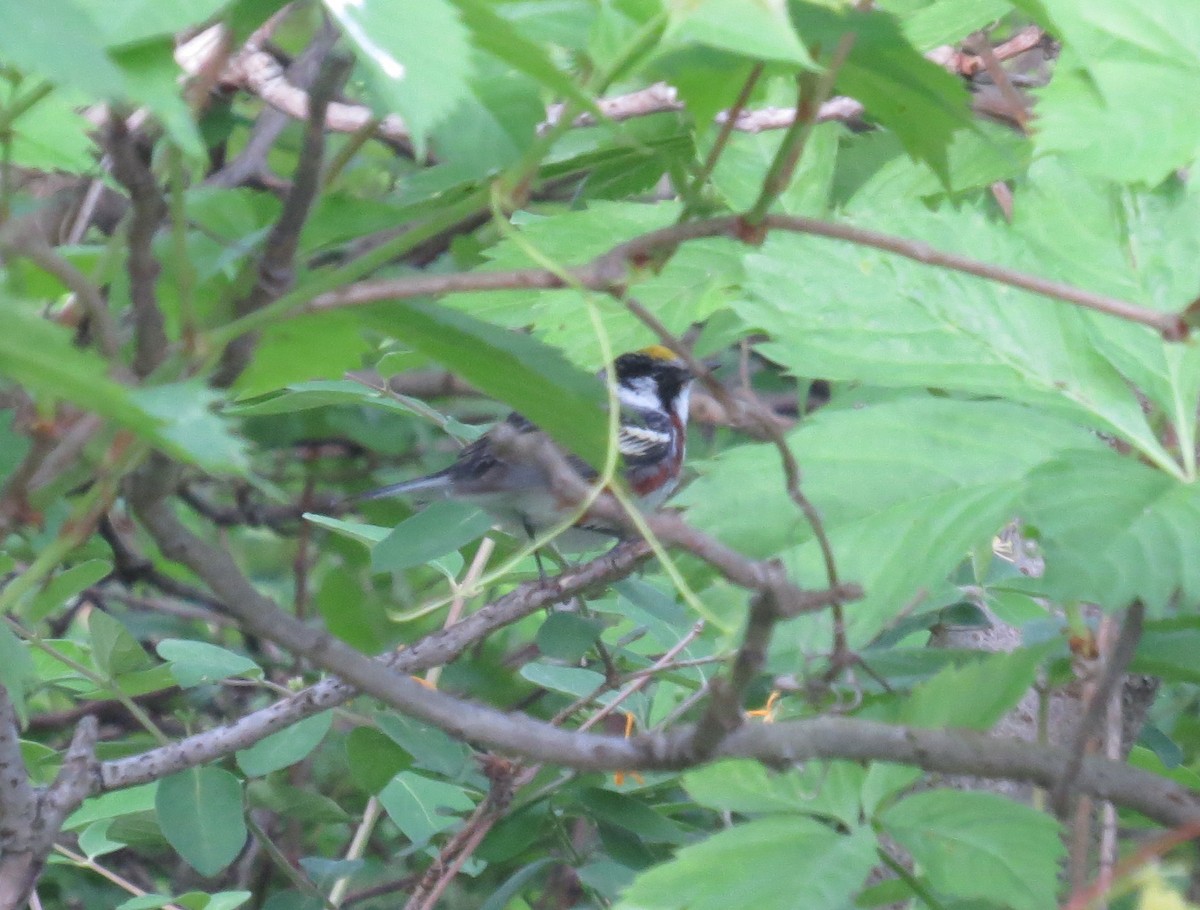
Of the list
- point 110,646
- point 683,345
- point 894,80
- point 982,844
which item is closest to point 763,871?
point 982,844

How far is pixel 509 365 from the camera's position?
78 centimetres

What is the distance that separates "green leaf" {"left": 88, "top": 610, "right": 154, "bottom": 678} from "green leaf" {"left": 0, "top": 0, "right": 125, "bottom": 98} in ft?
4.31

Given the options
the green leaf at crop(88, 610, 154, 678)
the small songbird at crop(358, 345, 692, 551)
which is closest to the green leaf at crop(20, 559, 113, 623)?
the green leaf at crop(88, 610, 154, 678)

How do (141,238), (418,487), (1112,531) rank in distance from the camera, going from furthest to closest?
(418,487), (1112,531), (141,238)

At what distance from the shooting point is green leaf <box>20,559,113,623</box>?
1.42 metres

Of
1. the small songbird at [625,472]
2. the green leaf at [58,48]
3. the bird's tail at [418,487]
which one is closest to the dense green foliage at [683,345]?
the green leaf at [58,48]

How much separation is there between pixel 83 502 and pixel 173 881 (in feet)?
7.51

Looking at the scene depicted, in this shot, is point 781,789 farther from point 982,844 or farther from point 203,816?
point 203,816

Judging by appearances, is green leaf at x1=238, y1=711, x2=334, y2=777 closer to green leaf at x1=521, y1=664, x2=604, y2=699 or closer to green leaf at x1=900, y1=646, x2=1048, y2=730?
green leaf at x1=521, y1=664, x2=604, y2=699

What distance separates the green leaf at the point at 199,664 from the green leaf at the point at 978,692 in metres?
1.07

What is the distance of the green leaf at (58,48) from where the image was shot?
54 cm

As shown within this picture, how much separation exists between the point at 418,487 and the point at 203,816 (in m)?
2.21

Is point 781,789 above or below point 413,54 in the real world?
below

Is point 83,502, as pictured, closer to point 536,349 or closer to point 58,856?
point 536,349
